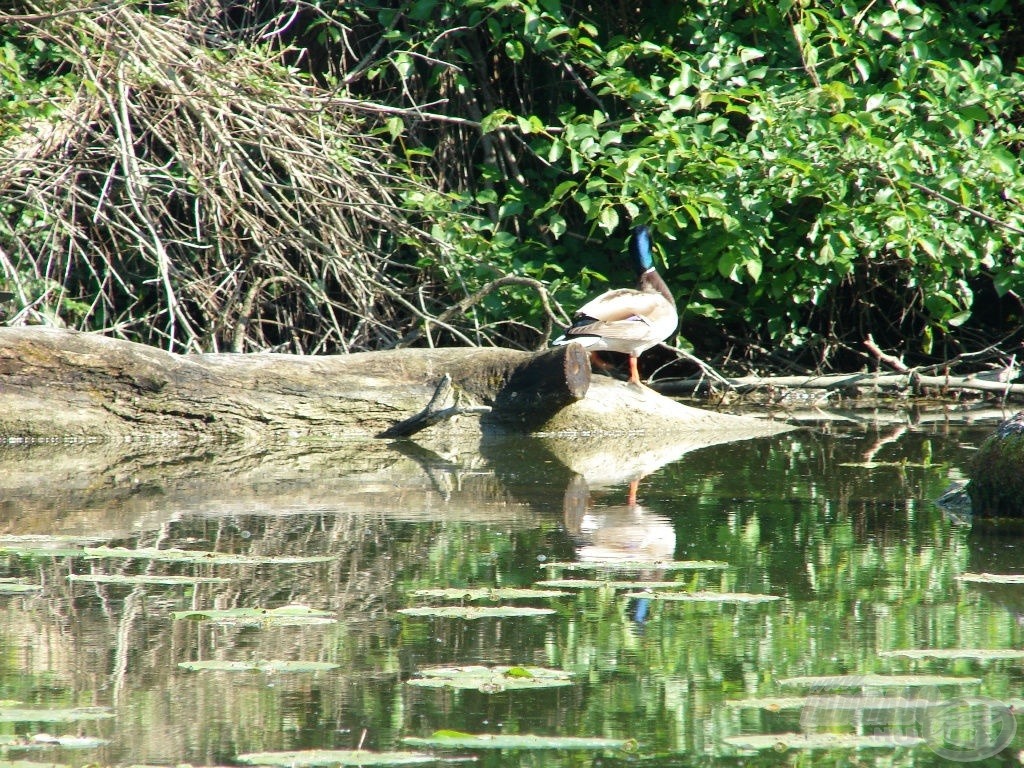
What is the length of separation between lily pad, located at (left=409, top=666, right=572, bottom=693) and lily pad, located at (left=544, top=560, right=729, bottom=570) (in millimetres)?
1151

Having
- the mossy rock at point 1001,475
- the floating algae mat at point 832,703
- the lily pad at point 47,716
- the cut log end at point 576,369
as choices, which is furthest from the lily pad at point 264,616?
the cut log end at point 576,369

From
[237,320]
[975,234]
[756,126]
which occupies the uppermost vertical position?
[756,126]

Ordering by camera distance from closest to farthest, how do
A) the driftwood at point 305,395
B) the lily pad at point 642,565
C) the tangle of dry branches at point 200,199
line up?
1. the lily pad at point 642,565
2. the driftwood at point 305,395
3. the tangle of dry branches at point 200,199

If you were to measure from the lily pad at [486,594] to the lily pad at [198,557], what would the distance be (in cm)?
63

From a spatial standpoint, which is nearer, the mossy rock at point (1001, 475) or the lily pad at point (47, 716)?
the lily pad at point (47, 716)

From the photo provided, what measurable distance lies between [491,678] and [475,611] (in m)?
0.60

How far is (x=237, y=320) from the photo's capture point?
10.2 metres

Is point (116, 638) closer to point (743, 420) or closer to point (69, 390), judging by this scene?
point (69, 390)

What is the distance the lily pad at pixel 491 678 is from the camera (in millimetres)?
2867

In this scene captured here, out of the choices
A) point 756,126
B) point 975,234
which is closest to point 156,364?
point 756,126

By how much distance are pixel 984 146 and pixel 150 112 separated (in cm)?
608

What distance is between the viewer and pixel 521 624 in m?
3.45

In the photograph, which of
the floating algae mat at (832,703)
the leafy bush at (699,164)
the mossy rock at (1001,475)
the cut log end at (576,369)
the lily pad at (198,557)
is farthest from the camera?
the leafy bush at (699,164)

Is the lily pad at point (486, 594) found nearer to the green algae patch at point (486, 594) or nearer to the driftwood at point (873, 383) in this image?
the green algae patch at point (486, 594)
